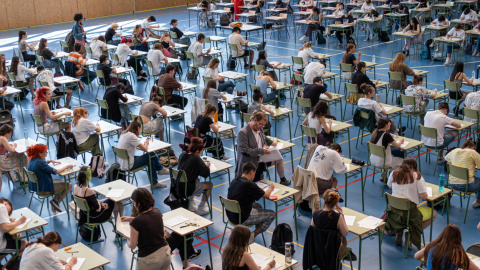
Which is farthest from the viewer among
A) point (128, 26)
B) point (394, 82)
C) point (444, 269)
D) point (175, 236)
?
point (128, 26)

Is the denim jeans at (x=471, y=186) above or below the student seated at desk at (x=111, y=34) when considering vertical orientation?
below

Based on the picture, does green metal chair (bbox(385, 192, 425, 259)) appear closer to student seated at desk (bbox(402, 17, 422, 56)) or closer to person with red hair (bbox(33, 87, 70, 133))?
person with red hair (bbox(33, 87, 70, 133))

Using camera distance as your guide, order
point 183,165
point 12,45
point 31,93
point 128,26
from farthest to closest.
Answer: point 128,26
point 12,45
point 31,93
point 183,165

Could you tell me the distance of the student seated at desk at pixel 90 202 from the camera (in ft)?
29.7

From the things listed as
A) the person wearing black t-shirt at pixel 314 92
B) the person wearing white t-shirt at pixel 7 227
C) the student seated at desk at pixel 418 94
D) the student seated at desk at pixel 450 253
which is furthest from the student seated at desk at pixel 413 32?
the person wearing white t-shirt at pixel 7 227

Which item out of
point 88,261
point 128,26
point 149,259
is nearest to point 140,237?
point 149,259

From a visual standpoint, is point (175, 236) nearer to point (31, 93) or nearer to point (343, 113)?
point (343, 113)

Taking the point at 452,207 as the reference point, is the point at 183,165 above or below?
above

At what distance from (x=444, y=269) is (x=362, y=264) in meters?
2.13

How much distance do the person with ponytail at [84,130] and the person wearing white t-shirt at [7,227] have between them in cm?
362

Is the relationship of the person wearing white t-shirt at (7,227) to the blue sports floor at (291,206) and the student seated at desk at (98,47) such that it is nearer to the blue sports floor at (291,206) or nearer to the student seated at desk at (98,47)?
the blue sports floor at (291,206)

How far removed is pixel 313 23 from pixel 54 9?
14.4 m

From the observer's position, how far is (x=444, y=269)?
6.64m

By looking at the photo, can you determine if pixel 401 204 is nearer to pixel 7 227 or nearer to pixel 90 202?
pixel 90 202
